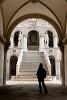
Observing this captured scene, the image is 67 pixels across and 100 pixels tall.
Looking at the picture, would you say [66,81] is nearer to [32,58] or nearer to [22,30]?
[32,58]

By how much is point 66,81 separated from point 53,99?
27.3 ft

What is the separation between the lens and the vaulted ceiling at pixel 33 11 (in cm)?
1575

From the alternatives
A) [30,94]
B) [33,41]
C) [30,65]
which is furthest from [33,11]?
Answer: [33,41]

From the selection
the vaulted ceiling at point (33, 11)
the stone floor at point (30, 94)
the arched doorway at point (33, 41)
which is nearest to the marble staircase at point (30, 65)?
the arched doorway at point (33, 41)

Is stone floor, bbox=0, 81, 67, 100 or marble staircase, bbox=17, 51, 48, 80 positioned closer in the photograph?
stone floor, bbox=0, 81, 67, 100

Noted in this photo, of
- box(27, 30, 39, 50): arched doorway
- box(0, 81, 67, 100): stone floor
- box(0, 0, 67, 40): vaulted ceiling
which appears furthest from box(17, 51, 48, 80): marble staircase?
box(0, 81, 67, 100): stone floor

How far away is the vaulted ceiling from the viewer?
1575 cm

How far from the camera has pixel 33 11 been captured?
1814 cm

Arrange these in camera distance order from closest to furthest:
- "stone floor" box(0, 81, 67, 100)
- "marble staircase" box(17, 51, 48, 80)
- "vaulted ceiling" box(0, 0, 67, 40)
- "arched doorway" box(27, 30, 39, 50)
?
1. "stone floor" box(0, 81, 67, 100)
2. "vaulted ceiling" box(0, 0, 67, 40)
3. "marble staircase" box(17, 51, 48, 80)
4. "arched doorway" box(27, 30, 39, 50)

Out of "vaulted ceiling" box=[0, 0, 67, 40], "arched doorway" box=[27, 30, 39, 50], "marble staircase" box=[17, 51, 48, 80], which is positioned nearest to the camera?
"vaulted ceiling" box=[0, 0, 67, 40]

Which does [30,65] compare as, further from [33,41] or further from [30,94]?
[30,94]

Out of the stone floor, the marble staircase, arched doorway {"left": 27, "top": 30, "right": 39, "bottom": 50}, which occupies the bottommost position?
the stone floor

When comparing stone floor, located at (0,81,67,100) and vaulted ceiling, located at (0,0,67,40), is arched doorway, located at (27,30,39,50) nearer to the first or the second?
vaulted ceiling, located at (0,0,67,40)

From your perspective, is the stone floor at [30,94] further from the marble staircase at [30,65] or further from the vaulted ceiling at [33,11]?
the marble staircase at [30,65]
